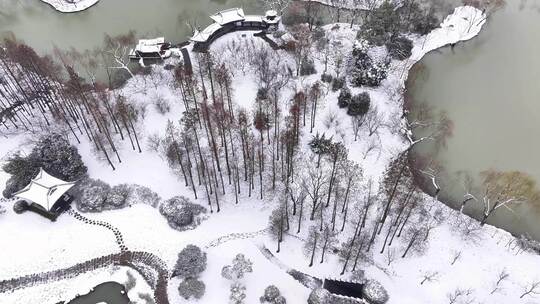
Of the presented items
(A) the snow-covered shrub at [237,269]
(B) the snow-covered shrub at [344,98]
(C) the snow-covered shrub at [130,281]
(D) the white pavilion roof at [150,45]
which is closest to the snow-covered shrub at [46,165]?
(C) the snow-covered shrub at [130,281]

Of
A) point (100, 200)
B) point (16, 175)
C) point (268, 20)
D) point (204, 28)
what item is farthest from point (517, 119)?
point (16, 175)

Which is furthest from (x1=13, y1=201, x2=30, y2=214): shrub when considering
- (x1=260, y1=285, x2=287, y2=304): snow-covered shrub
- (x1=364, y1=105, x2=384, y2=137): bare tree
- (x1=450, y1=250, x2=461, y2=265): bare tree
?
(x1=450, y1=250, x2=461, y2=265): bare tree

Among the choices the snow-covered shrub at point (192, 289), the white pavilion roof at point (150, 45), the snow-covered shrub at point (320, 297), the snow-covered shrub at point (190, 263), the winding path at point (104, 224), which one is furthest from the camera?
the white pavilion roof at point (150, 45)

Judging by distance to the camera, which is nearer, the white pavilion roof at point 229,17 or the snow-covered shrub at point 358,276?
the snow-covered shrub at point 358,276

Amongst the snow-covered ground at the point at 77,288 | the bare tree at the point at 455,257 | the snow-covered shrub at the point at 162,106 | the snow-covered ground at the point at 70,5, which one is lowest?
the snow-covered ground at the point at 77,288

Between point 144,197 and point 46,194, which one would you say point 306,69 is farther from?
point 46,194

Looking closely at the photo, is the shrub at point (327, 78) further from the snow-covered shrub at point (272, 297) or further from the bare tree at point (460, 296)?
the bare tree at point (460, 296)

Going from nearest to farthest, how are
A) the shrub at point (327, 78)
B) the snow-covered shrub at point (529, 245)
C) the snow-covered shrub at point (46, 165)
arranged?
the snow-covered shrub at point (529, 245) < the snow-covered shrub at point (46, 165) < the shrub at point (327, 78)

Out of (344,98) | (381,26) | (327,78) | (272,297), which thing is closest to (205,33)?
(327,78)

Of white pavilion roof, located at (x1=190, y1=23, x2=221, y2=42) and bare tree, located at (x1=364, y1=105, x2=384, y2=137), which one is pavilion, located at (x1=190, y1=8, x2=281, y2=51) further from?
bare tree, located at (x1=364, y1=105, x2=384, y2=137)
